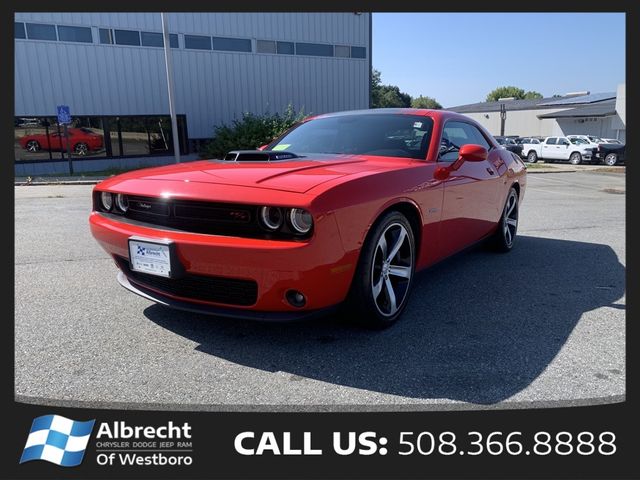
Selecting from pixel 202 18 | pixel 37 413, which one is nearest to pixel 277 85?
pixel 202 18

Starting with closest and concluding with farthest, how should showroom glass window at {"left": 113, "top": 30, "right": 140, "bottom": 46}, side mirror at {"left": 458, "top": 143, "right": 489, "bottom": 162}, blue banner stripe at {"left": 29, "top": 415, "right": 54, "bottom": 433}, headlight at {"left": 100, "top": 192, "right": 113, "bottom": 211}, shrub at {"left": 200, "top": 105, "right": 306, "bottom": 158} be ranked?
blue banner stripe at {"left": 29, "top": 415, "right": 54, "bottom": 433} → headlight at {"left": 100, "top": 192, "right": 113, "bottom": 211} → side mirror at {"left": 458, "top": 143, "right": 489, "bottom": 162} → shrub at {"left": 200, "top": 105, "right": 306, "bottom": 158} → showroom glass window at {"left": 113, "top": 30, "right": 140, "bottom": 46}

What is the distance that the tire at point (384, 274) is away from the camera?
2.79 meters

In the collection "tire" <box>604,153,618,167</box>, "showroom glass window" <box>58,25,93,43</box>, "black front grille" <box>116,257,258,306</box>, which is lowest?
"black front grille" <box>116,257,258,306</box>

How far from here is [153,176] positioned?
9.96 ft

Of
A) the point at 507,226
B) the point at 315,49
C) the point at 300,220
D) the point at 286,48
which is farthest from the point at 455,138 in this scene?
the point at 315,49

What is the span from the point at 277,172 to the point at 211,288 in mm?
754

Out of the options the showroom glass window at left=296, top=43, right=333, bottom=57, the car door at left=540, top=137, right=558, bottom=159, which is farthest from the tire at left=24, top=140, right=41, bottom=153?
the car door at left=540, top=137, right=558, bottom=159

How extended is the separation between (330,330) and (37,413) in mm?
1636

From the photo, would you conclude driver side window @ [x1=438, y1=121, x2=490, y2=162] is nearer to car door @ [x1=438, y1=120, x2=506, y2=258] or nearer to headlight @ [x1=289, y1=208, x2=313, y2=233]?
car door @ [x1=438, y1=120, x2=506, y2=258]

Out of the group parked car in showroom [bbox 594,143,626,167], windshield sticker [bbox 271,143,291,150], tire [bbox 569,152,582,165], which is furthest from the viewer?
tire [bbox 569,152,582,165]

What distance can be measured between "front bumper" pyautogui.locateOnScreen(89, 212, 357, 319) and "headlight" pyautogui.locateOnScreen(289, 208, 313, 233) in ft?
0.24

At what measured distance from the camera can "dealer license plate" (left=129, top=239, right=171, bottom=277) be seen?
2.63 metres

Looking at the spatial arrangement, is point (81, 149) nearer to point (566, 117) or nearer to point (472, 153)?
point (472, 153)

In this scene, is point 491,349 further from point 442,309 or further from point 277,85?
point 277,85
